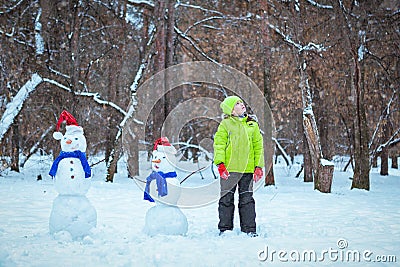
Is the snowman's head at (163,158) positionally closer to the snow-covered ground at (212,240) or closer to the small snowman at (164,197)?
the small snowman at (164,197)

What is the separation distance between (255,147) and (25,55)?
1051 centimetres

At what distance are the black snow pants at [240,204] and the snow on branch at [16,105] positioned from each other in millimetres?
8487

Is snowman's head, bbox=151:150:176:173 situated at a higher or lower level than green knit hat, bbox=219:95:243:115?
lower

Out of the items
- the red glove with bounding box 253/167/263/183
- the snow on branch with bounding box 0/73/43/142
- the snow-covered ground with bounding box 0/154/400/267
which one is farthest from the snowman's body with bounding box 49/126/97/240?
the snow on branch with bounding box 0/73/43/142

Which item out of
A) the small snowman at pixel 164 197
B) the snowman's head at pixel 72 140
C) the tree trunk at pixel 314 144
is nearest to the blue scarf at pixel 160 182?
the small snowman at pixel 164 197

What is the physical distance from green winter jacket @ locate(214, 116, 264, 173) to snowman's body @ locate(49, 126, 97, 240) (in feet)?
5.34

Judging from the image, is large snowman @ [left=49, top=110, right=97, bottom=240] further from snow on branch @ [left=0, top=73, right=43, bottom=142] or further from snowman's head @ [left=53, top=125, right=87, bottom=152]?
snow on branch @ [left=0, top=73, right=43, bottom=142]

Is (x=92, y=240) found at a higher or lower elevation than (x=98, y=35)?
lower

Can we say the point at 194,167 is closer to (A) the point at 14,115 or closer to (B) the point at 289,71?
(B) the point at 289,71

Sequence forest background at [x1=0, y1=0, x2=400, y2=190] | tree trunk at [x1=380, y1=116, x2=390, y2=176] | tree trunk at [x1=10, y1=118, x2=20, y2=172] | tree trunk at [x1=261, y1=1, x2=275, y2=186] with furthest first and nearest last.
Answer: tree trunk at [x1=10, y1=118, x2=20, y2=172] < tree trunk at [x1=380, y1=116, x2=390, y2=176] < tree trunk at [x1=261, y1=1, x2=275, y2=186] < forest background at [x1=0, y1=0, x2=400, y2=190]

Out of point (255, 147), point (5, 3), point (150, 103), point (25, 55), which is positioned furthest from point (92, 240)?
point (5, 3)

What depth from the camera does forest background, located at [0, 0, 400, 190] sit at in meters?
11.4

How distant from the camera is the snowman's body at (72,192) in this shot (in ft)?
15.6

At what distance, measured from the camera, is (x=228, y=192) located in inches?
207
